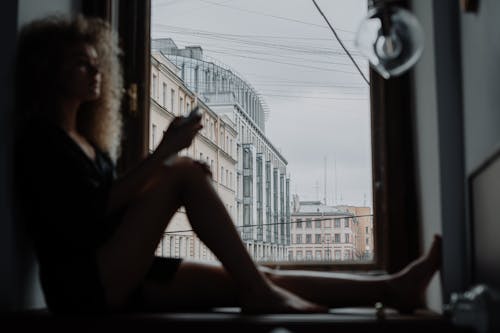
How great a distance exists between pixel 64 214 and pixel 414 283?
0.93 meters

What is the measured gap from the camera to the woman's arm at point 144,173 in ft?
6.10

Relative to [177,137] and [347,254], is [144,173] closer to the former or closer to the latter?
[177,137]

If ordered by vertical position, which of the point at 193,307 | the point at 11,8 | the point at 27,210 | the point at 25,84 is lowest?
the point at 193,307

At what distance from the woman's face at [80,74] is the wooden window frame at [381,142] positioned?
1.25ft

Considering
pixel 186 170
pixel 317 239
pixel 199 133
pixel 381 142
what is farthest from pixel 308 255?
pixel 186 170

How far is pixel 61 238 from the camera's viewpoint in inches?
72.5

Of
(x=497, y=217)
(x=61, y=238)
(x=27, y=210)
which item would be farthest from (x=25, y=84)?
(x=497, y=217)

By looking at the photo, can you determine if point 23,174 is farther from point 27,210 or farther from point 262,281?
point 262,281

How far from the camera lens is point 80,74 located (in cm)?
205

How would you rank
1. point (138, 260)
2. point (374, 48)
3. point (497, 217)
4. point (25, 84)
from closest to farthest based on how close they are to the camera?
point (497, 217) < point (374, 48) < point (138, 260) < point (25, 84)

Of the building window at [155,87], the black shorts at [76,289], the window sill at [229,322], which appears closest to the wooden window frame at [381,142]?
the building window at [155,87]

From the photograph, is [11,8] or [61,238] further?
[11,8]

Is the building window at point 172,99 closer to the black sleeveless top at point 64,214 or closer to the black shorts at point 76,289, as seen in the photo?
the black sleeveless top at point 64,214

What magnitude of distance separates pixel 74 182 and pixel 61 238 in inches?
5.9
